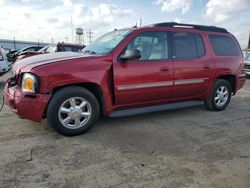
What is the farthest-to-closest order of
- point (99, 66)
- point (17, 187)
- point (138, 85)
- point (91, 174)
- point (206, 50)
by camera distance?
point (206, 50)
point (138, 85)
point (99, 66)
point (91, 174)
point (17, 187)

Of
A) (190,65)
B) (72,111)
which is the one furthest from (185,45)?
(72,111)

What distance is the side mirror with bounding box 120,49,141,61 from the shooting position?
4.40 meters

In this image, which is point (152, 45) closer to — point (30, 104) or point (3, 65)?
point (30, 104)

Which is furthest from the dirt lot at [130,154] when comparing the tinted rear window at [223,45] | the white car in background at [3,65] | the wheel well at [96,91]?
the white car in background at [3,65]

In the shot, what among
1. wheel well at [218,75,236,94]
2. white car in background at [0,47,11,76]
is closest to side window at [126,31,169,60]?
wheel well at [218,75,236,94]

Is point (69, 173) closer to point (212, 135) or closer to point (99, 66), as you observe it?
point (99, 66)

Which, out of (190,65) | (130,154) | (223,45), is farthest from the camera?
(223,45)

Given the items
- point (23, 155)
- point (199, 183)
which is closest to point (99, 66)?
point (23, 155)

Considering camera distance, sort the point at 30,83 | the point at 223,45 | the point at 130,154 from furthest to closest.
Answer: the point at 223,45, the point at 30,83, the point at 130,154

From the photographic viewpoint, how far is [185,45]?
17.9 ft

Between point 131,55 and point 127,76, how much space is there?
1.27 feet

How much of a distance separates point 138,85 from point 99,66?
32.6 inches

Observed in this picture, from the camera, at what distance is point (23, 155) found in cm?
357

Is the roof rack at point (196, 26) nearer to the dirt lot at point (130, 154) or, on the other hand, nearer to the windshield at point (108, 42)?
the windshield at point (108, 42)
